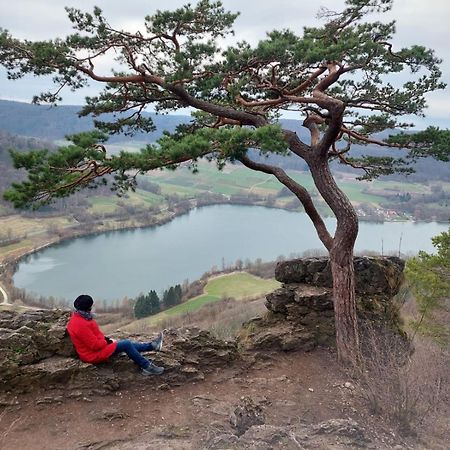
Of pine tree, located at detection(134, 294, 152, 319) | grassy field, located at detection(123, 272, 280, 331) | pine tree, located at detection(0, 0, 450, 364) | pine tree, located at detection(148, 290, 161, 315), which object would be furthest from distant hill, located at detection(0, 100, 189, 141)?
pine tree, located at detection(0, 0, 450, 364)

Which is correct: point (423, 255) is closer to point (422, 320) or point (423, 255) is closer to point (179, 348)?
point (422, 320)

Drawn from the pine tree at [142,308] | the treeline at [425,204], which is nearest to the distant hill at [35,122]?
the treeline at [425,204]

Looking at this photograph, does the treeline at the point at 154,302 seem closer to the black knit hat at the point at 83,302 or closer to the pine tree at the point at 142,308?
the pine tree at the point at 142,308

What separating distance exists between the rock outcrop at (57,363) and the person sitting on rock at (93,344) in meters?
0.18

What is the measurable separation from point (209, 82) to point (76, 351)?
3980mm

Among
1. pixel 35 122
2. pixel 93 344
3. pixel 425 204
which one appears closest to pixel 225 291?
pixel 93 344

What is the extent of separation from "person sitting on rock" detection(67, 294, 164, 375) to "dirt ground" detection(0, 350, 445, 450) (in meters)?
0.27

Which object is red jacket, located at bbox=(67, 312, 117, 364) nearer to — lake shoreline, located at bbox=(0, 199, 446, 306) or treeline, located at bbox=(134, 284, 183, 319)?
treeline, located at bbox=(134, 284, 183, 319)

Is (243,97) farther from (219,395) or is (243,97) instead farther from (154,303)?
(154,303)

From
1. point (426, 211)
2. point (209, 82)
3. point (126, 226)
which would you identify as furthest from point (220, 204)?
point (209, 82)

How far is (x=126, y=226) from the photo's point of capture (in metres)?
64.4

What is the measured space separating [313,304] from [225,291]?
3414 cm

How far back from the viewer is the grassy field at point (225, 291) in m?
35.1

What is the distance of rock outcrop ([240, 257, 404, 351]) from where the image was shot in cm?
643
